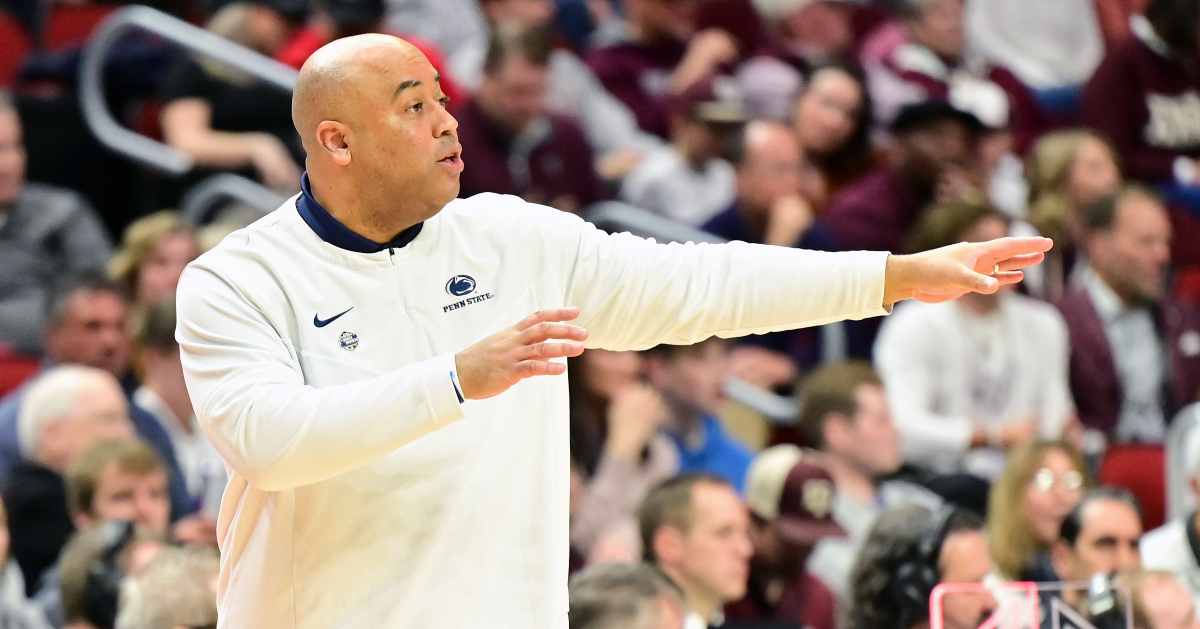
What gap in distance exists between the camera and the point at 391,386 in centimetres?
245

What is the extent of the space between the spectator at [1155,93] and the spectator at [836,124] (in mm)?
1193

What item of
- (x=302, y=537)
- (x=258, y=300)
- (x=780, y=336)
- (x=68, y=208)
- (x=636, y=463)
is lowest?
(x=780, y=336)

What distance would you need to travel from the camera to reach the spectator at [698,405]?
6062 millimetres

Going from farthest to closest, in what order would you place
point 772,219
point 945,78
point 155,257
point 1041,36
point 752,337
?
1. point 1041,36
2. point 945,78
3. point 772,219
4. point 752,337
5. point 155,257

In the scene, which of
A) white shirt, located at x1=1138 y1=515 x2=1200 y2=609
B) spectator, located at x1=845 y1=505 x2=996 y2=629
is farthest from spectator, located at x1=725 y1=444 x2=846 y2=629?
→ white shirt, located at x1=1138 y1=515 x2=1200 y2=609

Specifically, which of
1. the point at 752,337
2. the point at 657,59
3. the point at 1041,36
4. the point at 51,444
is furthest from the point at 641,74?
the point at 51,444

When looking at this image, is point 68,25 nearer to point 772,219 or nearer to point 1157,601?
point 772,219

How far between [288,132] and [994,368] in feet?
9.88

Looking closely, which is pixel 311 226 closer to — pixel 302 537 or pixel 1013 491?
pixel 302 537

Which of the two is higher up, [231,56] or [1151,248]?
[231,56]

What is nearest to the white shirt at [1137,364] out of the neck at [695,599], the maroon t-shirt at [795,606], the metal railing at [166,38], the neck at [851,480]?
the neck at [851,480]

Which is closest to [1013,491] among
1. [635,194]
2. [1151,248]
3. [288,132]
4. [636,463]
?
[636,463]

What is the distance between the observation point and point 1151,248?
6.49 m

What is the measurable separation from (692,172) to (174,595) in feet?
14.3
